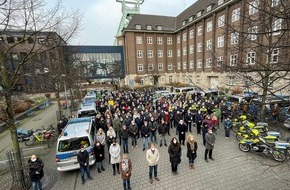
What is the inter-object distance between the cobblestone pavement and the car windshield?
4.33ft

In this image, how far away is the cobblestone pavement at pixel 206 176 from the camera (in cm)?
605

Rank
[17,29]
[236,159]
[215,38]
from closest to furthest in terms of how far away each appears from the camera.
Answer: [17,29], [236,159], [215,38]

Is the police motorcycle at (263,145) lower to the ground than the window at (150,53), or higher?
lower

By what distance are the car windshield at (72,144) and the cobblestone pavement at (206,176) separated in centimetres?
132

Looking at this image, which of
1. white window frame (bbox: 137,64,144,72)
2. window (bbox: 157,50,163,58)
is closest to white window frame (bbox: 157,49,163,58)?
window (bbox: 157,50,163,58)

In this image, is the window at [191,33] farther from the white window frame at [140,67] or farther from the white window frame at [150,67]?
the white window frame at [140,67]

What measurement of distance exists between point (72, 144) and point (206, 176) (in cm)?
556

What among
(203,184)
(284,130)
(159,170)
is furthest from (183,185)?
(284,130)

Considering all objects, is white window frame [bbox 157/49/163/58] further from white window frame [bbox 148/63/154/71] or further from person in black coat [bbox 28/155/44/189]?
person in black coat [bbox 28/155/44/189]

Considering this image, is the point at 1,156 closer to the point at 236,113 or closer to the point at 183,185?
the point at 183,185

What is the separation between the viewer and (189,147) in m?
7.02

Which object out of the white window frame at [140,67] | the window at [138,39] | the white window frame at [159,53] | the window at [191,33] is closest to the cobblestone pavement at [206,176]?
the window at [191,33]

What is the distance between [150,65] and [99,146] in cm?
3796

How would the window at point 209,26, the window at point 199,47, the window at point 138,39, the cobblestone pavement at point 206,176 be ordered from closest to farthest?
the cobblestone pavement at point 206,176, the window at point 209,26, the window at point 199,47, the window at point 138,39
